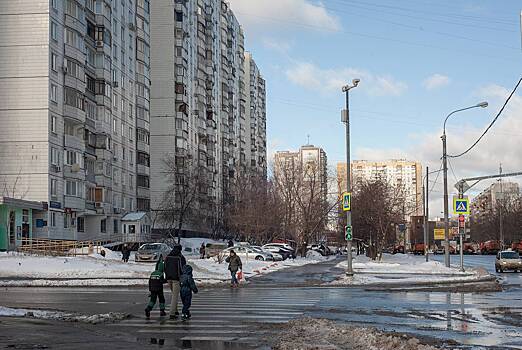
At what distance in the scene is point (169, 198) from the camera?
299ft

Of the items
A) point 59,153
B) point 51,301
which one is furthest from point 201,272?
point 59,153

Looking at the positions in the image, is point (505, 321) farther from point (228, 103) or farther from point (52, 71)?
point (228, 103)

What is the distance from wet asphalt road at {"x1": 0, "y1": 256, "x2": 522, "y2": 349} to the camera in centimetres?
1406

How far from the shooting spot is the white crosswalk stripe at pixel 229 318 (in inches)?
590

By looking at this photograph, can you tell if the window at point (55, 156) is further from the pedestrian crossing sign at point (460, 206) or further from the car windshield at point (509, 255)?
the car windshield at point (509, 255)

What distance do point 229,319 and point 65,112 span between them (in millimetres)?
49076

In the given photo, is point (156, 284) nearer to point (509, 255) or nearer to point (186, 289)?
point (186, 289)

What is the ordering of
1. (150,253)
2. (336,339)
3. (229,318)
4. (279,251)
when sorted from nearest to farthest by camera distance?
(336,339) < (229,318) < (150,253) < (279,251)

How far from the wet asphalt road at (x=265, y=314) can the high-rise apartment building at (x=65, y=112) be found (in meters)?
31.1

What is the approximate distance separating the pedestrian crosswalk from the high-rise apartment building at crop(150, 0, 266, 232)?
62993 mm

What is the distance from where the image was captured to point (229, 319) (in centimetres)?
1794

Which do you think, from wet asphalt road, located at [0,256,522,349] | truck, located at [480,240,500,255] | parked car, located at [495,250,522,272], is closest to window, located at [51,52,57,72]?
wet asphalt road, located at [0,256,522,349]

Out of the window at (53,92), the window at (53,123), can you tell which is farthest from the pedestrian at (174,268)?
the window at (53,92)

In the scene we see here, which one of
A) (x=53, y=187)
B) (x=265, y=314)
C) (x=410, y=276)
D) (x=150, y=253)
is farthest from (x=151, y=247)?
(x=265, y=314)
